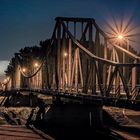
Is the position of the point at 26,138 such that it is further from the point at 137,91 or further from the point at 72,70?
the point at 137,91

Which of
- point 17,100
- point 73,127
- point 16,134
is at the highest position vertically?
point 17,100

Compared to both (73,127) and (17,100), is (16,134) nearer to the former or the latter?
(73,127)

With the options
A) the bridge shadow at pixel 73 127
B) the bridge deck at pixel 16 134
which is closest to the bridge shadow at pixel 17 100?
the bridge shadow at pixel 73 127

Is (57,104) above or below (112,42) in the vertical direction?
below

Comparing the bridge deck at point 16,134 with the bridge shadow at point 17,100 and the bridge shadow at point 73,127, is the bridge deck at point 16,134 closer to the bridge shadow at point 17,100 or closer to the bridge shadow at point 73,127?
the bridge shadow at point 73,127

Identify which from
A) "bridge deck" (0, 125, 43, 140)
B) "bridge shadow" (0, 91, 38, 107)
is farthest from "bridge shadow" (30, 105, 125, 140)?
"bridge shadow" (0, 91, 38, 107)

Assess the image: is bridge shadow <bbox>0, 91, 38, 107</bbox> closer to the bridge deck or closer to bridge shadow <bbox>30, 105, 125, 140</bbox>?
bridge shadow <bbox>30, 105, 125, 140</bbox>

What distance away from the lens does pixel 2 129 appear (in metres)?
50.9

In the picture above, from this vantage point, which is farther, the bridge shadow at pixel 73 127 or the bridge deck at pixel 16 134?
the bridge shadow at pixel 73 127

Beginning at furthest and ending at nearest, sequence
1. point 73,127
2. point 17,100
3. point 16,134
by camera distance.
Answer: point 17,100
point 73,127
point 16,134

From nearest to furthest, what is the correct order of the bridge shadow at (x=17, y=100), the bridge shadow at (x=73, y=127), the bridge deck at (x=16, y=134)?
the bridge deck at (x=16, y=134), the bridge shadow at (x=73, y=127), the bridge shadow at (x=17, y=100)

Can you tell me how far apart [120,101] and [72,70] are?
726 inches

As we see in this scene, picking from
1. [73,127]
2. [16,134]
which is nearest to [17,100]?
[73,127]

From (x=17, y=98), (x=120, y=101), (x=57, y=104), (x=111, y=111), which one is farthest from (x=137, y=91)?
(x=17, y=98)
